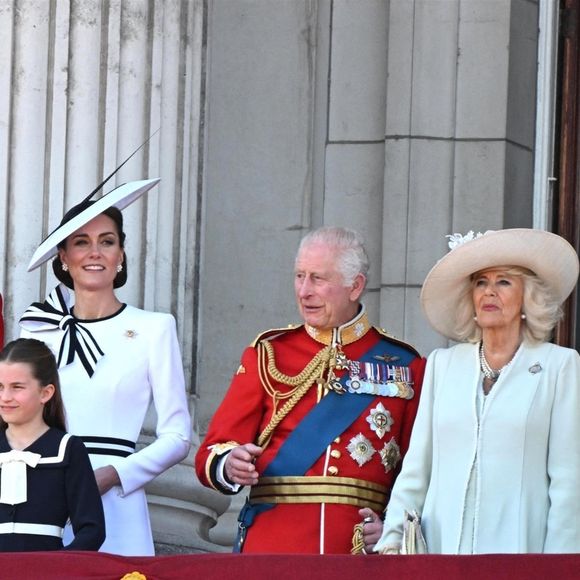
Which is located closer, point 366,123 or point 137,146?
point 137,146

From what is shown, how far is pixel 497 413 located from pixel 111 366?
1322mm

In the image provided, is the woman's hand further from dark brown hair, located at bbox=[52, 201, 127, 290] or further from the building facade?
the building facade

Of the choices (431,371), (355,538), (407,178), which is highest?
(407,178)

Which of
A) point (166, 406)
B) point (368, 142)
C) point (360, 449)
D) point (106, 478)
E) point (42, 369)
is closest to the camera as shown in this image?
point (42, 369)

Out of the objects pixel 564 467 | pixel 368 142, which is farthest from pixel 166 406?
pixel 368 142

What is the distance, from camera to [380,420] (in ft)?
23.0

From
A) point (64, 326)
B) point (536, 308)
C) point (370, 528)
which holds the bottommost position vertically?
point (370, 528)

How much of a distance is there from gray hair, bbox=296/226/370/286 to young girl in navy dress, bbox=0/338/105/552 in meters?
0.94

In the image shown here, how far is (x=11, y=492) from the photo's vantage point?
6.54m

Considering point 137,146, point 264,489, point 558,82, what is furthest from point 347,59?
point 264,489

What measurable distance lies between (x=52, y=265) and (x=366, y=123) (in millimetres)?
2292

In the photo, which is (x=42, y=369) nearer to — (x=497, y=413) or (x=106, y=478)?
(x=106, y=478)

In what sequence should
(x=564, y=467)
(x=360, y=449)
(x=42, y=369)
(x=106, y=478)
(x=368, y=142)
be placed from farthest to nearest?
(x=368, y=142)
(x=106, y=478)
(x=360, y=449)
(x=42, y=369)
(x=564, y=467)

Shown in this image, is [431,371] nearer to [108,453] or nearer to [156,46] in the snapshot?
[108,453]
